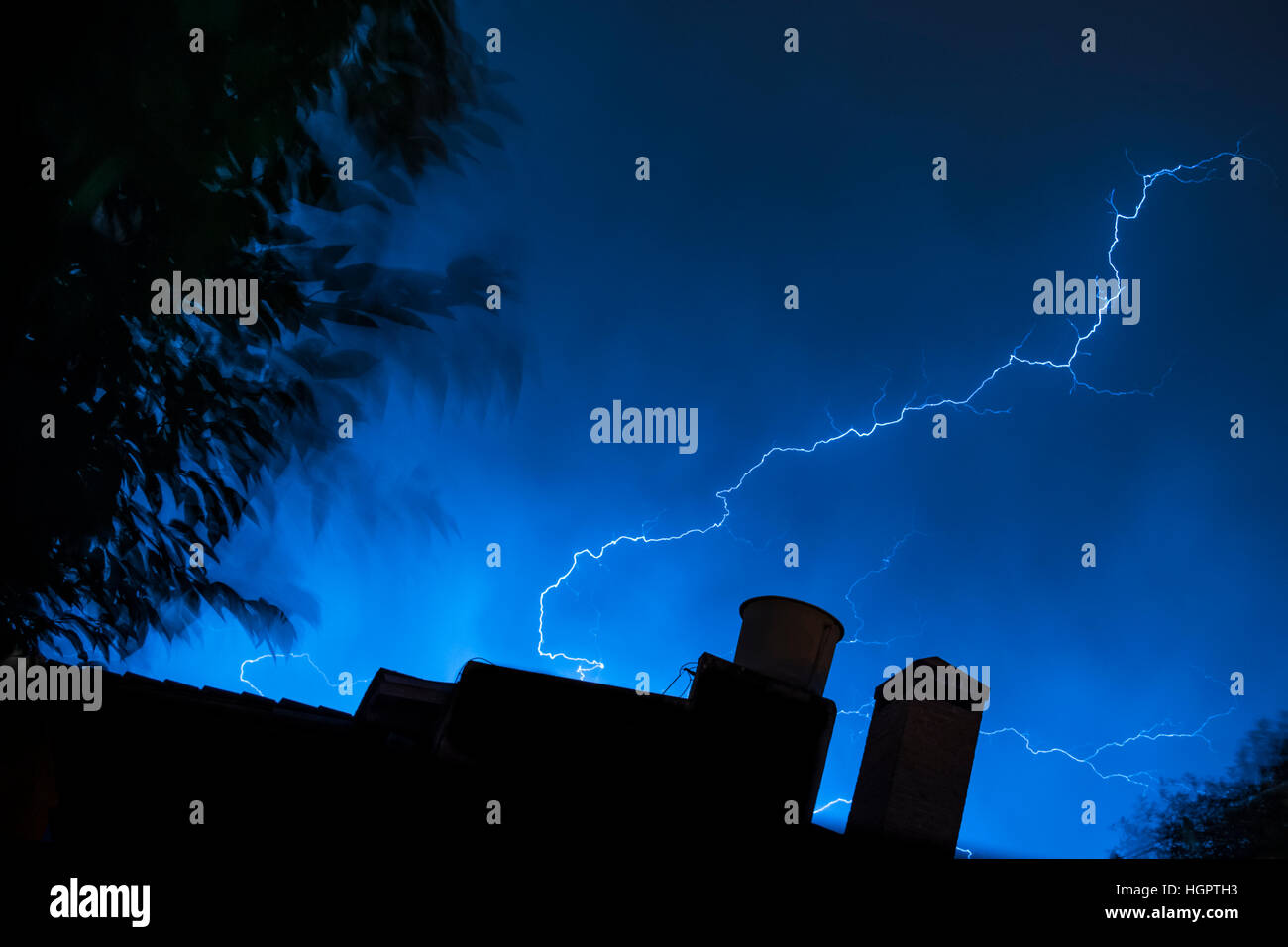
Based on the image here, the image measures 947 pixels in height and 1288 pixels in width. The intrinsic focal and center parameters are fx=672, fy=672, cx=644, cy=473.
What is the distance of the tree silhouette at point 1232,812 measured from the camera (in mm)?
18708

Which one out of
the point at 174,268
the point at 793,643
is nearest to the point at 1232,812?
the point at 793,643

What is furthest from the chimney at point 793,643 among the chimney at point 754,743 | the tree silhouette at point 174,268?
the tree silhouette at point 174,268

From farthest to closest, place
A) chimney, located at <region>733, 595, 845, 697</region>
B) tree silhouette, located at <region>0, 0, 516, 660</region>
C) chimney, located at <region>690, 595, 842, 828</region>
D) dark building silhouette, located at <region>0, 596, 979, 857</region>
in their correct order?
1. tree silhouette, located at <region>0, 0, 516, 660</region>
2. chimney, located at <region>733, 595, 845, 697</region>
3. chimney, located at <region>690, 595, 842, 828</region>
4. dark building silhouette, located at <region>0, 596, 979, 857</region>

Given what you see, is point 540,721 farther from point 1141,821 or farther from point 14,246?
point 1141,821

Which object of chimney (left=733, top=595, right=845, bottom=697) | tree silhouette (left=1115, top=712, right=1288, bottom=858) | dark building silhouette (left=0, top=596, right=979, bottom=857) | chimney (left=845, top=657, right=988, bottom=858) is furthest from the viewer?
tree silhouette (left=1115, top=712, right=1288, bottom=858)

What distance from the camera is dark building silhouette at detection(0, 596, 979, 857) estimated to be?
9.07 feet

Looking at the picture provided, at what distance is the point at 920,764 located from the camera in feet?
12.8

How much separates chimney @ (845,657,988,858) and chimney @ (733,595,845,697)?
0.93 metres

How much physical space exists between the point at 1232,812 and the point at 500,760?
25.6 m

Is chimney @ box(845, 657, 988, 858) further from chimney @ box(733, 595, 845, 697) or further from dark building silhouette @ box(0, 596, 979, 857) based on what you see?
chimney @ box(733, 595, 845, 697)

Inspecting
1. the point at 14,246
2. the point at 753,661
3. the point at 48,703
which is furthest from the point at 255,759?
the point at 14,246

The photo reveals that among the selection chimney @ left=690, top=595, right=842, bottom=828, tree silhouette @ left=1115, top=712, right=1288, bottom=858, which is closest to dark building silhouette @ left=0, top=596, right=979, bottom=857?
chimney @ left=690, top=595, right=842, bottom=828

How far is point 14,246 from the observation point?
19.9 feet

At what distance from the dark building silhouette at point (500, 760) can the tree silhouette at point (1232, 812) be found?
72.1ft
